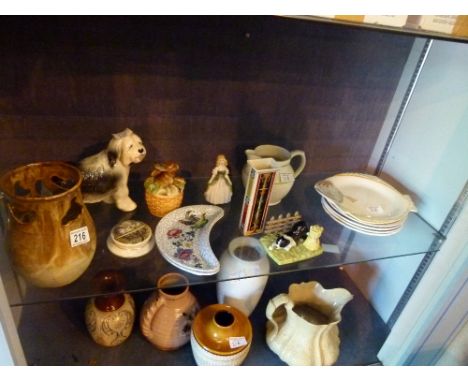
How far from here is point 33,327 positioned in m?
0.88

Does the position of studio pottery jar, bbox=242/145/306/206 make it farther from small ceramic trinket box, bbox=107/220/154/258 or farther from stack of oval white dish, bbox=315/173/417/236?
small ceramic trinket box, bbox=107/220/154/258

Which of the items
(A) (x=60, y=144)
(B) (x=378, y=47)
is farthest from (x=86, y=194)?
(B) (x=378, y=47)

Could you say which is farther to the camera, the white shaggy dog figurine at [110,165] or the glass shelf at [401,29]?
the white shaggy dog figurine at [110,165]

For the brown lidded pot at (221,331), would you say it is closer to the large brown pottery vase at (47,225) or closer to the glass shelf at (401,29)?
the large brown pottery vase at (47,225)

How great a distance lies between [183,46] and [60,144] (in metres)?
0.34

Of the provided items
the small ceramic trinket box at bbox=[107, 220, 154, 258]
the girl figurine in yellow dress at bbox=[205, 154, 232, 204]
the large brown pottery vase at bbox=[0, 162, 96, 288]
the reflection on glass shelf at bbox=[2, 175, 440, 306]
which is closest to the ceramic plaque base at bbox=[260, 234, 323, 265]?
the reflection on glass shelf at bbox=[2, 175, 440, 306]

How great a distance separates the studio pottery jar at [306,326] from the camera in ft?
2.91

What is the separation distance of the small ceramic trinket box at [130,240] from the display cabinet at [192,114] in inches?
0.7

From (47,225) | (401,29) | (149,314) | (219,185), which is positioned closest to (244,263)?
(219,185)

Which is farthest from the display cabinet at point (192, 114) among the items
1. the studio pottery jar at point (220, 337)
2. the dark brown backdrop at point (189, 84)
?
the studio pottery jar at point (220, 337)

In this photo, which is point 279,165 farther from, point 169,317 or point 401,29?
point 169,317

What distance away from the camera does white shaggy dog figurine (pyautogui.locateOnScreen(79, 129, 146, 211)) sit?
26.5 inches

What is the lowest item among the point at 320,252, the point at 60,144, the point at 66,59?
the point at 320,252
